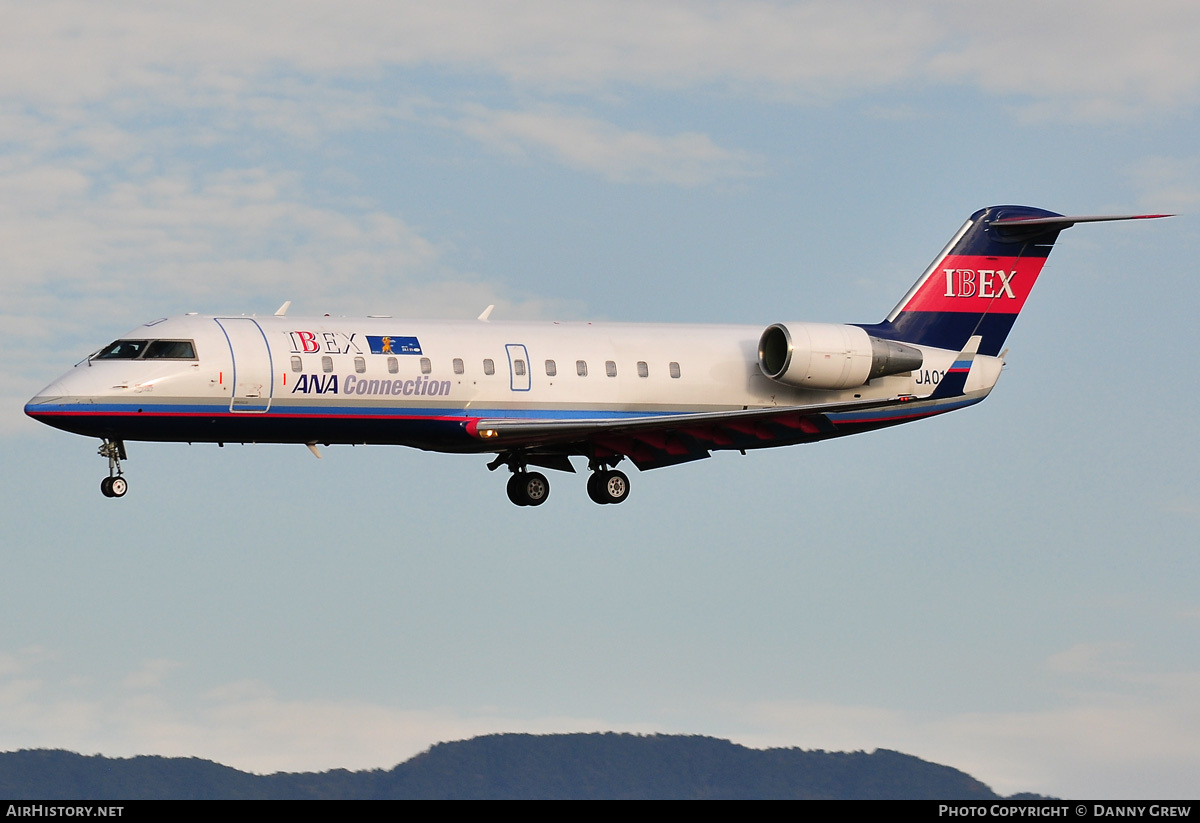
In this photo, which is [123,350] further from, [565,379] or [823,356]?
[823,356]

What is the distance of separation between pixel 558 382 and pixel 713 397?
4.18m

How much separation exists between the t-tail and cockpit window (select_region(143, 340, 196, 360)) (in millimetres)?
18421

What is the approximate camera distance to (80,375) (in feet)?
117

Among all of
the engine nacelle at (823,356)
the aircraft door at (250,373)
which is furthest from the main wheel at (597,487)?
the aircraft door at (250,373)

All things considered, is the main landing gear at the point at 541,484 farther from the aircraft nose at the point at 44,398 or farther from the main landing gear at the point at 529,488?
the aircraft nose at the point at 44,398

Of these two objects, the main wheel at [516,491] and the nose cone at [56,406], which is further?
the main wheel at [516,491]

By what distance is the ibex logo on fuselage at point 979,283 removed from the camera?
1774 inches

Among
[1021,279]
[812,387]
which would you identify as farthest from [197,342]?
Answer: [1021,279]

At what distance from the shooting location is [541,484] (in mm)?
41250

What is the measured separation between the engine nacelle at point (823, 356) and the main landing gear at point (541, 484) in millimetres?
4677

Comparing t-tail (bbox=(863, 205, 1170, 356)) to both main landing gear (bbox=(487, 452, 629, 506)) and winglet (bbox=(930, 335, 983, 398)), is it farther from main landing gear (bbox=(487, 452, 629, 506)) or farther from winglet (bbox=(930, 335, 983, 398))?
main landing gear (bbox=(487, 452, 629, 506))
